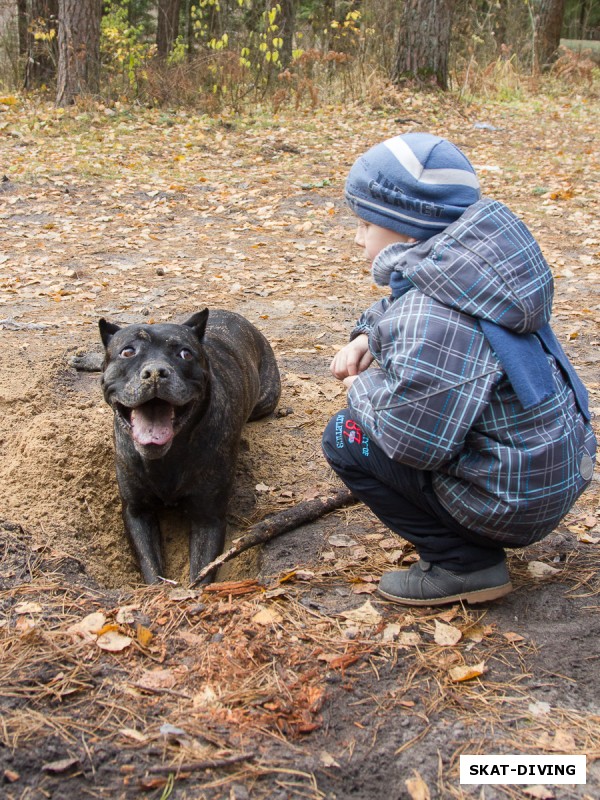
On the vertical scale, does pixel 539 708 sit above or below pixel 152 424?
below

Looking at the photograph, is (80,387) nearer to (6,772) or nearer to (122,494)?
(122,494)

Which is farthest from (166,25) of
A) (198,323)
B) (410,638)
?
(410,638)

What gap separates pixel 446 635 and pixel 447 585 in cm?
23

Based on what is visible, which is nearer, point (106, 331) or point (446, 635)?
point (446, 635)

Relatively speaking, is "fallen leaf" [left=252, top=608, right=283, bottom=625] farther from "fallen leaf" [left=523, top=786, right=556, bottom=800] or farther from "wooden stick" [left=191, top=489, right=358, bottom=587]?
"fallen leaf" [left=523, top=786, right=556, bottom=800]

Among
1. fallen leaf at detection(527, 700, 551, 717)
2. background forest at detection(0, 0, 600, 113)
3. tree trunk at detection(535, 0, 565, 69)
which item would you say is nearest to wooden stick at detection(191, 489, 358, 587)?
fallen leaf at detection(527, 700, 551, 717)

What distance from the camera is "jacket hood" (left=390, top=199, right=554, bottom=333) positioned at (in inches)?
104

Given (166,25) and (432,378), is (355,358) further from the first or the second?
(166,25)

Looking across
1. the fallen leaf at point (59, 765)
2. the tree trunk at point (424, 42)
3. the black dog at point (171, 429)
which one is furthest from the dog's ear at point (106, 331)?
the tree trunk at point (424, 42)

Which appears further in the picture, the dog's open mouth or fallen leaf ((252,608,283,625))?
the dog's open mouth

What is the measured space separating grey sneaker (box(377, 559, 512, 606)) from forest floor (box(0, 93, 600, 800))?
0.24ft

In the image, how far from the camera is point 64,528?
436 cm

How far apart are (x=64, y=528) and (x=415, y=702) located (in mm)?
2427

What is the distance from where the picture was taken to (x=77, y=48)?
1431 centimetres
